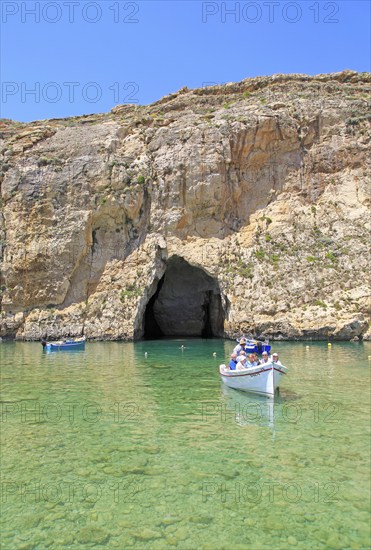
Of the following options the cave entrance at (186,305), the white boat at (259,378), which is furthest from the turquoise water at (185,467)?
the cave entrance at (186,305)

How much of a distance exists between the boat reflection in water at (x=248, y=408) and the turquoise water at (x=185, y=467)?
6cm

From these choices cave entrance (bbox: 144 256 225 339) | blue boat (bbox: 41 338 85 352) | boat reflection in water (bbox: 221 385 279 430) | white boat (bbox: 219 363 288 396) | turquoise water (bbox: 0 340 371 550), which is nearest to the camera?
turquoise water (bbox: 0 340 371 550)

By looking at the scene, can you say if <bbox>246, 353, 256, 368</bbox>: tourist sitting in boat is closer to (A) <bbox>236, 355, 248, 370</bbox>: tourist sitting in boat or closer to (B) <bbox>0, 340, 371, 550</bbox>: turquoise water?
(A) <bbox>236, 355, 248, 370</bbox>: tourist sitting in boat

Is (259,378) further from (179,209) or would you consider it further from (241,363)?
(179,209)

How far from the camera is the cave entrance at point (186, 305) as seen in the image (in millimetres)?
49938

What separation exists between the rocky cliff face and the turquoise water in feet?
78.5

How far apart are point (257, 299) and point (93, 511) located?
3254 cm

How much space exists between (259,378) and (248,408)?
1.99 m

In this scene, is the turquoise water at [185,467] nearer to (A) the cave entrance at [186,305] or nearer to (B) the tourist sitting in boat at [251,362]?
(B) the tourist sitting in boat at [251,362]

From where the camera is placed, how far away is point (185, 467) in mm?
9477

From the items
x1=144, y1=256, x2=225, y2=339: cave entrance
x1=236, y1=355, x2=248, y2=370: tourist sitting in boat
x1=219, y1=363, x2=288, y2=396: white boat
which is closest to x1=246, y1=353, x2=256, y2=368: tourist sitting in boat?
x1=236, y1=355, x2=248, y2=370: tourist sitting in boat

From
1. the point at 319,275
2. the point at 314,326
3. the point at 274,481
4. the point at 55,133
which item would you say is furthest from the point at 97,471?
the point at 55,133

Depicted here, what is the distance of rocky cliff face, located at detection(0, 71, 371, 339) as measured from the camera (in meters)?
41.7

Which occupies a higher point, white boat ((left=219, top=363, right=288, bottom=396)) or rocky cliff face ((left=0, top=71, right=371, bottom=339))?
rocky cliff face ((left=0, top=71, right=371, bottom=339))
